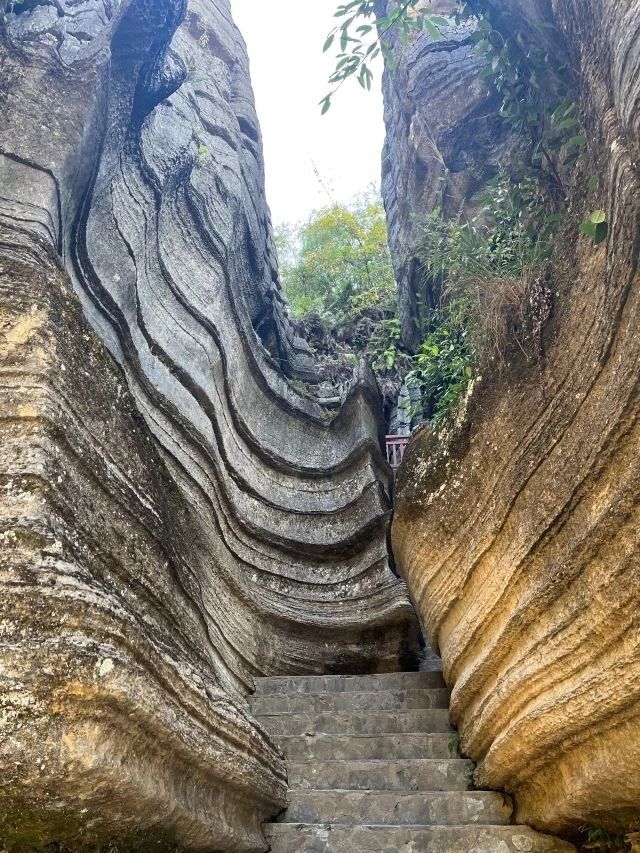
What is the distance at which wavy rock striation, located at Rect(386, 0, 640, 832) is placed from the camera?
2.93 meters

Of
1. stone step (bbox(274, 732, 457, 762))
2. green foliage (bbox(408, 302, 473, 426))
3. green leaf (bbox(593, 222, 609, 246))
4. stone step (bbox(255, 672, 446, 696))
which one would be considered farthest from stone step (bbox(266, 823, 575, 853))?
green leaf (bbox(593, 222, 609, 246))

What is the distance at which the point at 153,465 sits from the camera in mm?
4371

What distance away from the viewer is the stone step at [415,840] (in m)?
3.68

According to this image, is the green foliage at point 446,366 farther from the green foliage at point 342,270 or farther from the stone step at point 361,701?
the green foliage at point 342,270

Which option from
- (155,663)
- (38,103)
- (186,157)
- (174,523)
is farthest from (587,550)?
(186,157)

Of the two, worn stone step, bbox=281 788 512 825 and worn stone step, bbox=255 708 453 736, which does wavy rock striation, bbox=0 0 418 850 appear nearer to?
worn stone step, bbox=281 788 512 825

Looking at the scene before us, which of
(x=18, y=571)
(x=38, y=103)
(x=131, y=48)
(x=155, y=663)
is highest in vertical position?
(x=131, y=48)

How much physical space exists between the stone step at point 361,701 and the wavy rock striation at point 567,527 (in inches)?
22.8

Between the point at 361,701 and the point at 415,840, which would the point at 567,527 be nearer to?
the point at 415,840

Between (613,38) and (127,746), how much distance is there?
378cm

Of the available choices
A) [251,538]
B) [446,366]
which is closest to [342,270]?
[446,366]

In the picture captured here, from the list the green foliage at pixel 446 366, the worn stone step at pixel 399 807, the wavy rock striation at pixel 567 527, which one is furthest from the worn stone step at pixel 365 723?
the green foliage at pixel 446 366

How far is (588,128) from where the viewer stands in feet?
12.4

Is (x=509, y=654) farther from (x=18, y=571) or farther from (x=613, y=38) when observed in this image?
(x=613, y=38)
